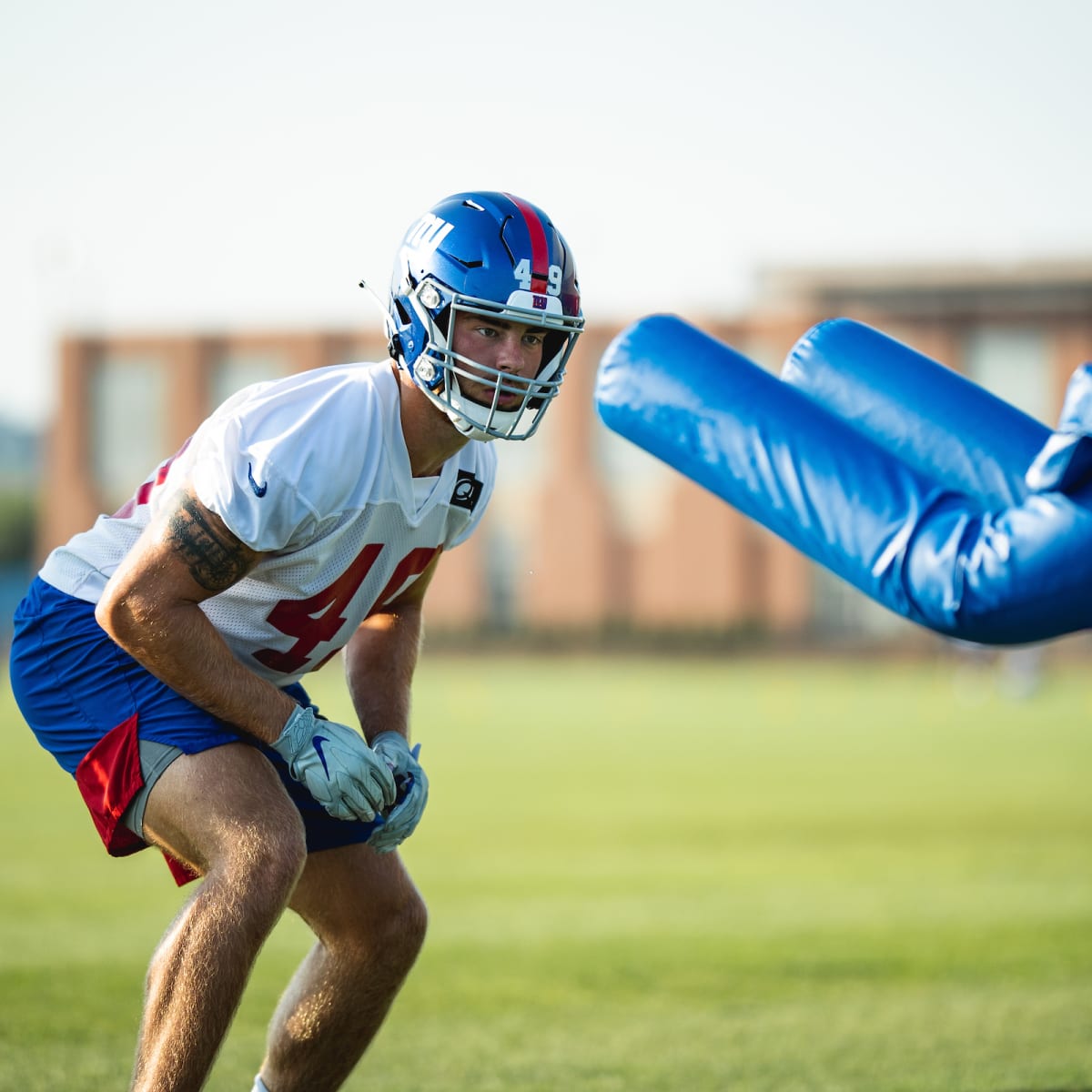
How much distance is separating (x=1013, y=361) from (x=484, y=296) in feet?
174

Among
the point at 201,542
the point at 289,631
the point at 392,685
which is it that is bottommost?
the point at 392,685

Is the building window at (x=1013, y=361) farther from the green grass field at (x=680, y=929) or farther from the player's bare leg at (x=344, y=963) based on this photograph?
the player's bare leg at (x=344, y=963)

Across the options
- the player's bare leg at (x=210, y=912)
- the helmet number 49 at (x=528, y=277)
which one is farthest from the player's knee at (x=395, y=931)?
the helmet number 49 at (x=528, y=277)

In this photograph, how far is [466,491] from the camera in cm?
401

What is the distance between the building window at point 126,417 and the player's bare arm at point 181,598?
5643 centimetres

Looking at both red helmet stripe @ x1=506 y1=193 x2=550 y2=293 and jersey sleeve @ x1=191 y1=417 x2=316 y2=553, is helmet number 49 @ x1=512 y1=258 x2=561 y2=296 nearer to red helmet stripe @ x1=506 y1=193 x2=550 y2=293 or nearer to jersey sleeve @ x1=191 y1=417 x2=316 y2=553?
red helmet stripe @ x1=506 y1=193 x2=550 y2=293

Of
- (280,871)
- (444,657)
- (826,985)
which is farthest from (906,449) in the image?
(444,657)

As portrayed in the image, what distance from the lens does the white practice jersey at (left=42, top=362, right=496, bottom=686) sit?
3.38 metres

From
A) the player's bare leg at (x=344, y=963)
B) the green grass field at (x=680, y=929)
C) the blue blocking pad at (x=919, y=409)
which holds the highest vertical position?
the blue blocking pad at (x=919, y=409)

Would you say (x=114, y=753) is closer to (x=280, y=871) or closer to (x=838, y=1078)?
(x=280, y=871)

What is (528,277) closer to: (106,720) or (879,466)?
(879,466)

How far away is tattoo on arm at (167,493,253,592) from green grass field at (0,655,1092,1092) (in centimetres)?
223

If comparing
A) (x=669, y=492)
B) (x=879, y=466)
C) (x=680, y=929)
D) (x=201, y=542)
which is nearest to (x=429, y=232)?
(x=201, y=542)

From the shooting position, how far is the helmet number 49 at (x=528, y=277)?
358 cm
